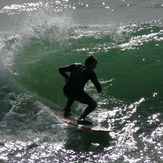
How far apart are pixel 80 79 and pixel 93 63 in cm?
62

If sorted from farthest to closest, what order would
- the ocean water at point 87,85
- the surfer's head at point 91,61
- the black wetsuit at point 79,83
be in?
the black wetsuit at point 79,83 → the surfer's head at point 91,61 → the ocean water at point 87,85

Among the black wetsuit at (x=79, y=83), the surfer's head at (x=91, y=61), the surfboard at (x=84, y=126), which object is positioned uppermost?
the surfer's head at (x=91, y=61)

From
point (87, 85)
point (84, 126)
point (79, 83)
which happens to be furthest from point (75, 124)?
point (87, 85)

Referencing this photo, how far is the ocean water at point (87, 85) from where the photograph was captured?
995 centimetres

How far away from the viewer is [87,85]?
1381 cm

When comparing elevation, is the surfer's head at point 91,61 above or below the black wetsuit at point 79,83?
above

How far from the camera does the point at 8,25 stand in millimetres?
24703

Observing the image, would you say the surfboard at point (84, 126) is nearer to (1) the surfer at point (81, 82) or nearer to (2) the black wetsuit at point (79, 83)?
(1) the surfer at point (81, 82)

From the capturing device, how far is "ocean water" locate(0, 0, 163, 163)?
32.6 feet

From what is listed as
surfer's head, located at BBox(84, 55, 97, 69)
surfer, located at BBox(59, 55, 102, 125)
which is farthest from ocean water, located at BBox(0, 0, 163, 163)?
surfer's head, located at BBox(84, 55, 97, 69)

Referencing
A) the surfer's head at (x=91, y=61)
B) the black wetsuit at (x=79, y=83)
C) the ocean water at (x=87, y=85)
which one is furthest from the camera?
the black wetsuit at (x=79, y=83)

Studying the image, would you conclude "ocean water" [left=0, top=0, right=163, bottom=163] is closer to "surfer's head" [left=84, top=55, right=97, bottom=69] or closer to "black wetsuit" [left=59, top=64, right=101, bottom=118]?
"black wetsuit" [left=59, top=64, right=101, bottom=118]

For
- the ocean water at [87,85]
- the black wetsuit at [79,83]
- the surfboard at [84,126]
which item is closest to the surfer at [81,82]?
the black wetsuit at [79,83]

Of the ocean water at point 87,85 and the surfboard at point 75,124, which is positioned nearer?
the ocean water at point 87,85
